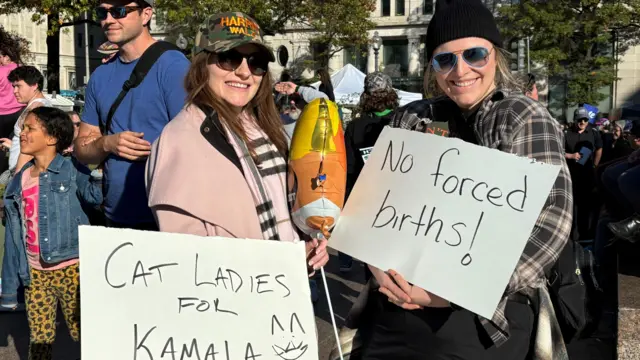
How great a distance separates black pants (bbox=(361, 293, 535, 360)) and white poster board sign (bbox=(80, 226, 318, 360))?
1.14 ft

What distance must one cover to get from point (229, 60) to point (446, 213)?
0.88m

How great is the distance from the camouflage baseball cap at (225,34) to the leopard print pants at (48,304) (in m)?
2.23

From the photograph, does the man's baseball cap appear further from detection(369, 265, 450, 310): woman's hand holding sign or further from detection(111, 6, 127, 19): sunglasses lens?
detection(369, 265, 450, 310): woman's hand holding sign

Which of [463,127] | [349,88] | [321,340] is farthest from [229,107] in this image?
[349,88]

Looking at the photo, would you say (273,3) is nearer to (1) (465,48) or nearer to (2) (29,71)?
(2) (29,71)

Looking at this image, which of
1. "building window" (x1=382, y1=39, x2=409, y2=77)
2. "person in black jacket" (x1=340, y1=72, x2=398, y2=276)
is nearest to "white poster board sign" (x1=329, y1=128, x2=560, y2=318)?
"person in black jacket" (x1=340, y1=72, x2=398, y2=276)

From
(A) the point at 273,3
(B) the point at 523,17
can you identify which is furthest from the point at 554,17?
(A) the point at 273,3

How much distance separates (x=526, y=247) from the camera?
202cm

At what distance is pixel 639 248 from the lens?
13.5 feet

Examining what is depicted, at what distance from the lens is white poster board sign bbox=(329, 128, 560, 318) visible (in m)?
1.88

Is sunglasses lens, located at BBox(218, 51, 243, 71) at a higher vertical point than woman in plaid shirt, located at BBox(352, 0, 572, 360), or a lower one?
higher

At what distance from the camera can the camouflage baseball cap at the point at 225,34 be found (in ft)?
7.52

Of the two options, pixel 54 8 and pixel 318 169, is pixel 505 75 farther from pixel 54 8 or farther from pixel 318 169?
pixel 54 8

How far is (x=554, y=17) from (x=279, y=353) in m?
35.1
